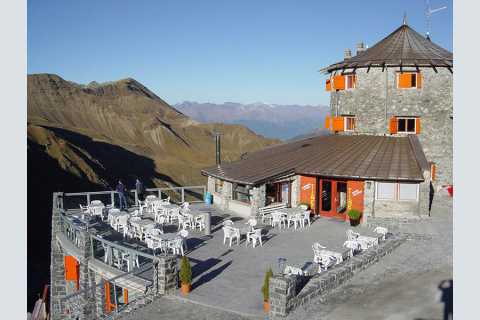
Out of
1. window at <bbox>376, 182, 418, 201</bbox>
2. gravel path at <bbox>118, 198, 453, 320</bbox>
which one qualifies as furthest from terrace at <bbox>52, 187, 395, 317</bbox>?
window at <bbox>376, 182, 418, 201</bbox>

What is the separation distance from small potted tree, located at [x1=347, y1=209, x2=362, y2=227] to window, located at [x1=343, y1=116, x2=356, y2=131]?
8.84m

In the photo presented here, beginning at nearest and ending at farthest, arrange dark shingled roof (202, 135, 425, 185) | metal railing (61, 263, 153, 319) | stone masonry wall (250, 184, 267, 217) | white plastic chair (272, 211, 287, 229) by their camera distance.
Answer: metal railing (61, 263, 153, 319)
white plastic chair (272, 211, 287, 229)
dark shingled roof (202, 135, 425, 185)
stone masonry wall (250, 184, 267, 217)

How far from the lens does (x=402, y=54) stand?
27984 millimetres

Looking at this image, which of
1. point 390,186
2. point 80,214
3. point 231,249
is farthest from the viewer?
point 80,214

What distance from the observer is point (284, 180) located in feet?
76.2

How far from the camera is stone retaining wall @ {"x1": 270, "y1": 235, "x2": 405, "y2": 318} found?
11156 millimetres

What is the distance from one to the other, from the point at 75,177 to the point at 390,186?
40285 millimetres

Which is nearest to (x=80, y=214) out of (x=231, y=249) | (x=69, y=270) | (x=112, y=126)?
(x=69, y=270)

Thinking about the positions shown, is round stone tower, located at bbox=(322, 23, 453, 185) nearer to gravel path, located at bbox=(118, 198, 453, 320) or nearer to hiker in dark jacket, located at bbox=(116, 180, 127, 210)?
gravel path, located at bbox=(118, 198, 453, 320)

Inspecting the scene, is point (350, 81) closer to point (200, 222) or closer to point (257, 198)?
point (257, 198)

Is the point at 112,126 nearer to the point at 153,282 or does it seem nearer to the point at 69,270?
the point at 69,270

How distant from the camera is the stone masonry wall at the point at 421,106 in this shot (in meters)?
27.0

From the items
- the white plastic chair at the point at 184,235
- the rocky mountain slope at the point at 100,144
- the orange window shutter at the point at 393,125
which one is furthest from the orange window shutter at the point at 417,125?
the rocky mountain slope at the point at 100,144

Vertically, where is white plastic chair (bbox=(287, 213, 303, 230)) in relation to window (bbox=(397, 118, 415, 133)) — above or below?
below
